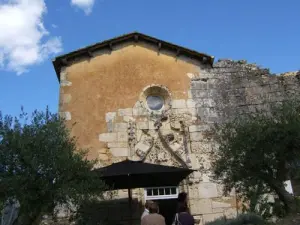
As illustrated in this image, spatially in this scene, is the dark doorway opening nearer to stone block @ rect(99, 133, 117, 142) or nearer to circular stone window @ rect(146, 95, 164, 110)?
stone block @ rect(99, 133, 117, 142)

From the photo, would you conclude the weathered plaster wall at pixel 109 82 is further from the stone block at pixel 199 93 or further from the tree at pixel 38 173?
the tree at pixel 38 173

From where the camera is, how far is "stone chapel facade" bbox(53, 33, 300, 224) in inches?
452

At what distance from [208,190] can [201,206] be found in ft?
1.94

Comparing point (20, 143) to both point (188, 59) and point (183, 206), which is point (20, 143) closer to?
point (183, 206)

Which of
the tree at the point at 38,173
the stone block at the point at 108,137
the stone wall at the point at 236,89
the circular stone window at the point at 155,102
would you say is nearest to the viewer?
the tree at the point at 38,173

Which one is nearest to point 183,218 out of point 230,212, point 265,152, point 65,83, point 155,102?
point 265,152

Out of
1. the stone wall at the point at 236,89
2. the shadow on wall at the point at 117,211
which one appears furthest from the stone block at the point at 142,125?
the shadow on wall at the point at 117,211

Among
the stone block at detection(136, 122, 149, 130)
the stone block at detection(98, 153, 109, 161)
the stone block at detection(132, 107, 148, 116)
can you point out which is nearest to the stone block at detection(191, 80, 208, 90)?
the stone block at detection(132, 107, 148, 116)

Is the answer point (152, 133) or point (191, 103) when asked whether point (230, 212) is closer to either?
point (152, 133)

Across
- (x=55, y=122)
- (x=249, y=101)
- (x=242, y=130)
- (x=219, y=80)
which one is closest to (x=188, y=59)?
(x=219, y=80)

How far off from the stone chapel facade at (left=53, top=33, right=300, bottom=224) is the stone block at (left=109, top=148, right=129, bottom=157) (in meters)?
0.03

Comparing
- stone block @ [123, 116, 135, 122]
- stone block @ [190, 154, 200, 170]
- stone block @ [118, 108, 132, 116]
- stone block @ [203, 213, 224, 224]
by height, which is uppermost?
stone block @ [118, 108, 132, 116]

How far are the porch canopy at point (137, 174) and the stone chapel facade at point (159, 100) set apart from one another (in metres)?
1.63

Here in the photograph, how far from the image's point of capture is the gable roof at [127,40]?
42.4 ft
